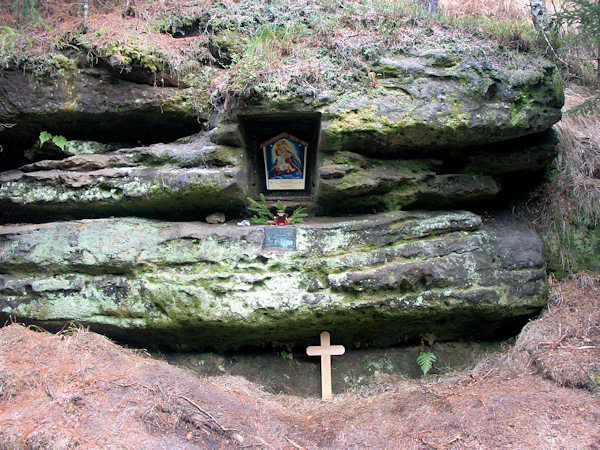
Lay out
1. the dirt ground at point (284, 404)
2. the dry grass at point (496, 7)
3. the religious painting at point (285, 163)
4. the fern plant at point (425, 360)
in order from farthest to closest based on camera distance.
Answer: the dry grass at point (496, 7) → the religious painting at point (285, 163) → the fern plant at point (425, 360) → the dirt ground at point (284, 404)

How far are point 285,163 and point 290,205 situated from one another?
0.64 m

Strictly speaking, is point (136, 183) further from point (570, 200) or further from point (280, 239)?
point (570, 200)

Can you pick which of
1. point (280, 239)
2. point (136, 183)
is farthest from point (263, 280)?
point (136, 183)

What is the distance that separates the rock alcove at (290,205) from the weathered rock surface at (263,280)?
0.7 inches

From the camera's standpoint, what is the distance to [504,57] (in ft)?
18.9

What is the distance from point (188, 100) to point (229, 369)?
375 cm

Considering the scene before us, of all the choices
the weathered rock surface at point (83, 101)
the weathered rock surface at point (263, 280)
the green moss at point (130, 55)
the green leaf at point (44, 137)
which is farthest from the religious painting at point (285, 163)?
the green leaf at point (44, 137)

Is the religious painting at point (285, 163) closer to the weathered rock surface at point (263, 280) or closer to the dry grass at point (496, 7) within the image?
the weathered rock surface at point (263, 280)

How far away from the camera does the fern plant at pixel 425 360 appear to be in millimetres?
5055

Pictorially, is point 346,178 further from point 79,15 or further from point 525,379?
point 79,15

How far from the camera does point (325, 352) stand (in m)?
5.14

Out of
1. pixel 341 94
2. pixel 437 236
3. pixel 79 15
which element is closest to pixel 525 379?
pixel 437 236

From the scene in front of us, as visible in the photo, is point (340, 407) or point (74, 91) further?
point (74, 91)

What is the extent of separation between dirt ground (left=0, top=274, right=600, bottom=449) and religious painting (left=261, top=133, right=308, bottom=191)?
282cm
